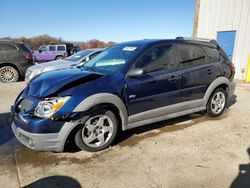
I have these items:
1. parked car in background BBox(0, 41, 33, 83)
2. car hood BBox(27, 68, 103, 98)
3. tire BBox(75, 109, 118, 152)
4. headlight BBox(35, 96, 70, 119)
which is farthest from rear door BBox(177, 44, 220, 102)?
parked car in background BBox(0, 41, 33, 83)

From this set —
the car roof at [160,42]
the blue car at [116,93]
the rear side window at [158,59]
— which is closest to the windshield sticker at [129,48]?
the blue car at [116,93]

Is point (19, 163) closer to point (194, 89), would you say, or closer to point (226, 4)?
point (194, 89)

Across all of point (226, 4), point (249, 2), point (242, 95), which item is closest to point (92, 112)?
point (242, 95)

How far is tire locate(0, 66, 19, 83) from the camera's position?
10.1 m

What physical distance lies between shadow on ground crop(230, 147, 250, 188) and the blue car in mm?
1529

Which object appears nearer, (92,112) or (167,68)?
(92,112)

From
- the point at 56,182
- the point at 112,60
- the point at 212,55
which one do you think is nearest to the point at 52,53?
the point at 112,60

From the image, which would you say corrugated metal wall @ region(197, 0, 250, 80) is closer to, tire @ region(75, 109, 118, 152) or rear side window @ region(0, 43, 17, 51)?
tire @ region(75, 109, 118, 152)

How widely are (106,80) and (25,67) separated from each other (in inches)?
307

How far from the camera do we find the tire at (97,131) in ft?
11.4

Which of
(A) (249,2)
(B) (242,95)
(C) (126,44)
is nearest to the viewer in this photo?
(C) (126,44)

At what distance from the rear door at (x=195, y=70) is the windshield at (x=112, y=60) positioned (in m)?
1.00

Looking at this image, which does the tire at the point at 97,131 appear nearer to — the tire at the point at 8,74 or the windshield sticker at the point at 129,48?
the windshield sticker at the point at 129,48

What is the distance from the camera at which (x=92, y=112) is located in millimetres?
3469
